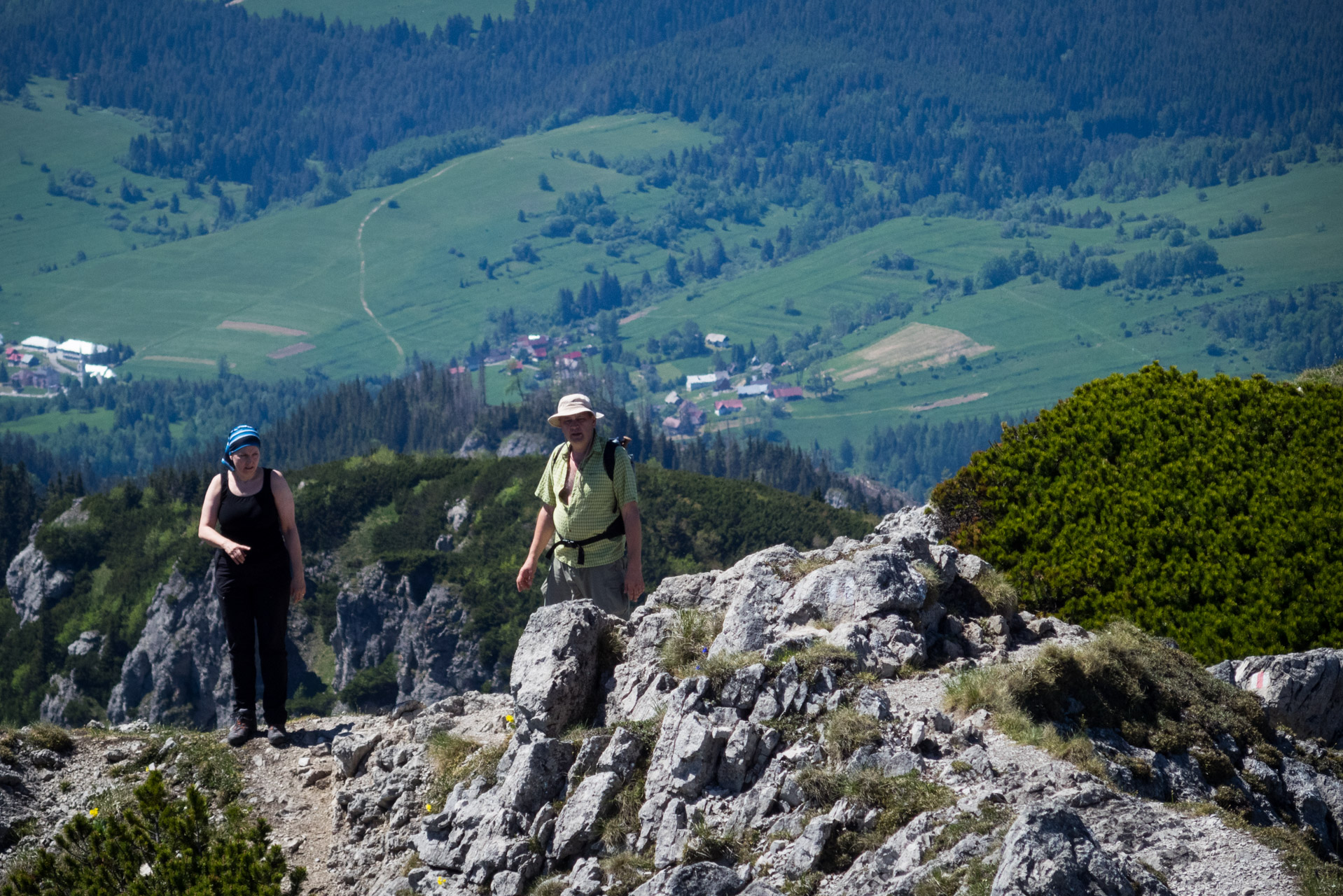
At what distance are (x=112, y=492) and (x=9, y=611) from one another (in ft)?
47.1

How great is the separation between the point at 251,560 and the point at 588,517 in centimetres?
352

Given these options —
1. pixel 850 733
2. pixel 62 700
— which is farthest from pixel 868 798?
pixel 62 700

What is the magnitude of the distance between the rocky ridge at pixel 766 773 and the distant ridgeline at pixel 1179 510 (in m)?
2.08

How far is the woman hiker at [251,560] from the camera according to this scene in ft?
43.9

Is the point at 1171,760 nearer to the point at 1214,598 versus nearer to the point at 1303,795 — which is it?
the point at 1303,795

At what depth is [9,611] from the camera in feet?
401

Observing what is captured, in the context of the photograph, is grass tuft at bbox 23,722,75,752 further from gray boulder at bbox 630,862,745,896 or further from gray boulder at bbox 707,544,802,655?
gray boulder at bbox 630,862,745,896

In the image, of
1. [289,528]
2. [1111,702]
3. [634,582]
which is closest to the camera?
[1111,702]

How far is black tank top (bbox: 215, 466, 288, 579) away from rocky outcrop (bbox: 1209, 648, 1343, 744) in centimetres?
966

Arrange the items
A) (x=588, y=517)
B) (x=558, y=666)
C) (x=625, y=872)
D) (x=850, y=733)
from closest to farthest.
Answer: (x=625, y=872) → (x=850, y=733) → (x=558, y=666) → (x=588, y=517)

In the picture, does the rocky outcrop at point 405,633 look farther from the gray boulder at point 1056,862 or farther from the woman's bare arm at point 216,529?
the gray boulder at point 1056,862

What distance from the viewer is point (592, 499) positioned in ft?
44.4

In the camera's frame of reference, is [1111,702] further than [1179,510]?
No

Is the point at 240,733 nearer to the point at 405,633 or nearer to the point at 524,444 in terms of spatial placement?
the point at 405,633
